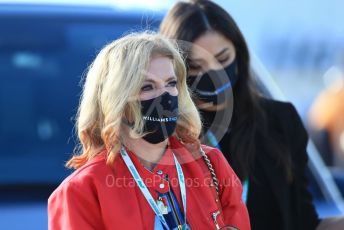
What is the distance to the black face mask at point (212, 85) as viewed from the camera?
3238mm

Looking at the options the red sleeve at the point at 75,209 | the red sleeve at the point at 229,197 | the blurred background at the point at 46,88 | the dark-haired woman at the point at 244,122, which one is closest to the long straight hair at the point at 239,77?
the dark-haired woman at the point at 244,122

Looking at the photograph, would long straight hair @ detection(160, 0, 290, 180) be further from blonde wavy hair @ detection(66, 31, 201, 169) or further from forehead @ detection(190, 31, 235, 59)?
blonde wavy hair @ detection(66, 31, 201, 169)

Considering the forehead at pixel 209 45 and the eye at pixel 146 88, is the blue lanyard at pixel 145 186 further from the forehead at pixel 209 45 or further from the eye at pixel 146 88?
the forehead at pixel 209 45

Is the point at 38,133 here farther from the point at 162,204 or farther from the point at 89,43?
the point at 162,204

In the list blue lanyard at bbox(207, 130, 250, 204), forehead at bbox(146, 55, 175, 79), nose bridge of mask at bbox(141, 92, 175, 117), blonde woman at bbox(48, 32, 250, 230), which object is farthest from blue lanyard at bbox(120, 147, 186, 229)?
blue lanyard at bbox(207, 130, 250, 204)

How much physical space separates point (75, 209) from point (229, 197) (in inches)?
21.0

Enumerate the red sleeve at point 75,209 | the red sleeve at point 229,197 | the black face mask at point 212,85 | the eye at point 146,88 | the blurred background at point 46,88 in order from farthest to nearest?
1. the blurred background at point 46,88
2. the black face mask at point 212,85
3. the red sleeve at point 229,197
4. the eye at point 146,88
5. the red sleeve at point 75,209

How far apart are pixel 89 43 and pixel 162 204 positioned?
1495mm

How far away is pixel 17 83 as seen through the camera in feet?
12.1

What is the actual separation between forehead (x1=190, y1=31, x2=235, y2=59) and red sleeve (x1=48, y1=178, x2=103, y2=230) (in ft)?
3.27

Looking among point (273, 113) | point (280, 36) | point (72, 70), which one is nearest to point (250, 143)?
point (273, 113)

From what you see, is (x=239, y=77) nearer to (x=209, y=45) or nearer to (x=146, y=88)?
(x=209, y=45)

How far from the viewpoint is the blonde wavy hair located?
250cm

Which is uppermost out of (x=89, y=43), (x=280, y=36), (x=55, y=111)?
(x=89, y=43)
